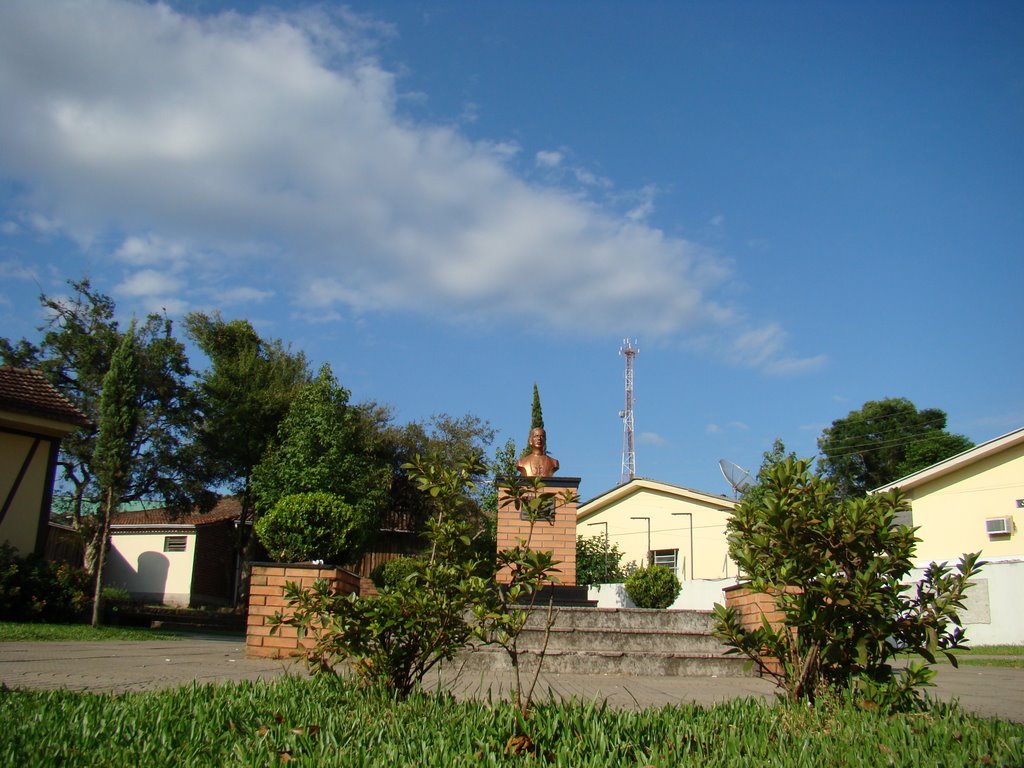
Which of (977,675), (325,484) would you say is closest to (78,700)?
(977,675)

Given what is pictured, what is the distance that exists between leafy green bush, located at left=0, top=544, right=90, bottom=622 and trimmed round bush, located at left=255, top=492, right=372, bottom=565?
3.19 m

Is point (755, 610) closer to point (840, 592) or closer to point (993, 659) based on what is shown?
point (840, 592)

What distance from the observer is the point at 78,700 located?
11.5 ft

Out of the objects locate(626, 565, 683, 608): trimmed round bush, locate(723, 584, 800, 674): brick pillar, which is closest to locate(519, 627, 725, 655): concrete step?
locate(723, 584, 800, 674): brick pillar

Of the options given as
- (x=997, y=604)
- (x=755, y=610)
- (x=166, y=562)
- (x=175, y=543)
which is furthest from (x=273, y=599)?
(x=166, y=562)

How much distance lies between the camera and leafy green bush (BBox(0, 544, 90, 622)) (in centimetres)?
1166

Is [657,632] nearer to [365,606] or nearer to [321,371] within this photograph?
[365,606]

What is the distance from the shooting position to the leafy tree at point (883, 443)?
40062 millimetres

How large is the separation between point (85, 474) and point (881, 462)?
126ft

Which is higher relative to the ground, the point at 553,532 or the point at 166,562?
the point at 553,532

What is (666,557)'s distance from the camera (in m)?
25.8

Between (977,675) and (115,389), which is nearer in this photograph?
(977,675)

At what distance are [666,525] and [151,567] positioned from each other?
19.0 m

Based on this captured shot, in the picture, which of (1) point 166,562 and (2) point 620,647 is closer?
(2) point 620,647
